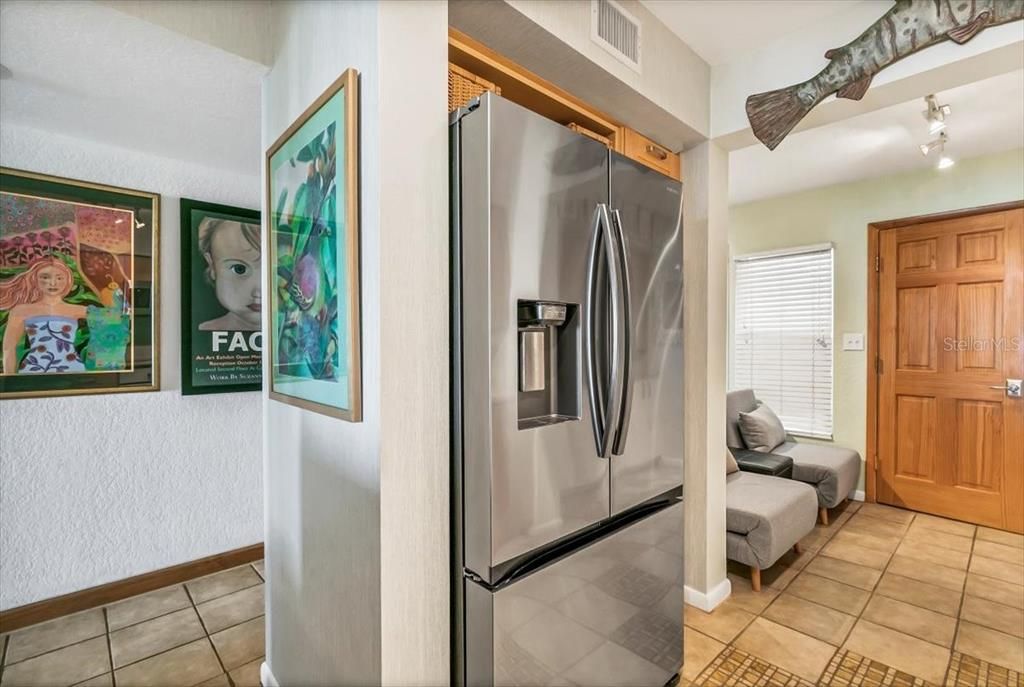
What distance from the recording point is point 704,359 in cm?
237

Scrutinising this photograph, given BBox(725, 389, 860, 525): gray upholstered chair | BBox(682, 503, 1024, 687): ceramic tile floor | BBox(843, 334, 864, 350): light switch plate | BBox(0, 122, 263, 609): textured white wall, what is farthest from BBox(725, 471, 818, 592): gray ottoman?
BBox(0, 122, 263, 609): textured white wall

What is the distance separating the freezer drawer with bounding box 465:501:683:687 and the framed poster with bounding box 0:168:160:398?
2252 mm

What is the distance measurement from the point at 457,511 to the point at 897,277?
13.7 feet

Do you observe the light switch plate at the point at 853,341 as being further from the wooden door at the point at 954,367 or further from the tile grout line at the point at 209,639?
the tile grout line at the point at 209,639

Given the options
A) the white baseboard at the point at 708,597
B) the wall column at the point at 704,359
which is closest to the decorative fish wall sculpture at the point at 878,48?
the wall column at the point at 704,359

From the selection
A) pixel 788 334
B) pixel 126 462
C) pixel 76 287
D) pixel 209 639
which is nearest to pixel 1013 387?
pixel 788 334

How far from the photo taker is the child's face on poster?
2.73 m

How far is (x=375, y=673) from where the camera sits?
46.8 inches

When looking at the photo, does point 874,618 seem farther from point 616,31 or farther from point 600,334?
point 616,31

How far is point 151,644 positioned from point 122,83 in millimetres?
2264

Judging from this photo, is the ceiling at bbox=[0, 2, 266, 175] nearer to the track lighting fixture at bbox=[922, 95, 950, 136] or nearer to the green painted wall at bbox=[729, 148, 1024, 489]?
the track lighting fixture at bbox=[922, 95, 950, 136]

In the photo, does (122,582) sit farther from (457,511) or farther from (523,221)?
(523,221)

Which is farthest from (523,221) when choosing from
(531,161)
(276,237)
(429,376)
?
(276,237)

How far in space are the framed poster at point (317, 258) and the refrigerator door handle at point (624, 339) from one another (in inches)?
31.0
